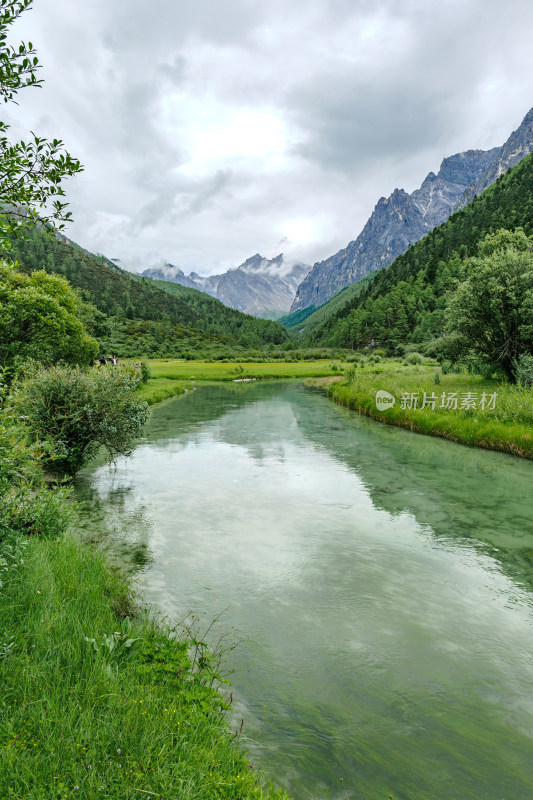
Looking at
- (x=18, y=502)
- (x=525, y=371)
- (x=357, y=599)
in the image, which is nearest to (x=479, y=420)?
(x=525, y=371)

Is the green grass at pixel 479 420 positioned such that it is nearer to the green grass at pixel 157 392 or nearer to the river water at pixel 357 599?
the river water at pixel 357 599

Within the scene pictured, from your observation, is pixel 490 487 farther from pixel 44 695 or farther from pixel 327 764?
pixel 44 695

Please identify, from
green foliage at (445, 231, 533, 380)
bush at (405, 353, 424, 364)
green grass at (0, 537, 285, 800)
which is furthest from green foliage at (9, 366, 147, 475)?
bush at (405, 353, 424, 364)

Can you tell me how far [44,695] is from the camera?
13.9 ft

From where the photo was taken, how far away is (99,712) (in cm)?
423

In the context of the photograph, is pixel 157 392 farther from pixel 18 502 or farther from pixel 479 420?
pixel 18 502

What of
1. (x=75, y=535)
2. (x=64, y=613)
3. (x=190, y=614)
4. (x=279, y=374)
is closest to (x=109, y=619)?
(x=64, y=613)

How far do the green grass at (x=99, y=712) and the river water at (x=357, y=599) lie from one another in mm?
1166

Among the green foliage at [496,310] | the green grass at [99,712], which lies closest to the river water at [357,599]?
the green grass at [99,712]

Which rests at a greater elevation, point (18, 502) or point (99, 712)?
point (18, 502)

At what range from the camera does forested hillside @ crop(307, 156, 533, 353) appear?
13538cm

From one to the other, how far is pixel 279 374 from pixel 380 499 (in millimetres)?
70850

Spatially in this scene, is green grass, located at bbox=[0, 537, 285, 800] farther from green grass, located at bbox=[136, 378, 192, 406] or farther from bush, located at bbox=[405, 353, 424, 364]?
bush, located at bbox=[405, 353, 424, 364]

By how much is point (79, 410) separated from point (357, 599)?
1080cm
